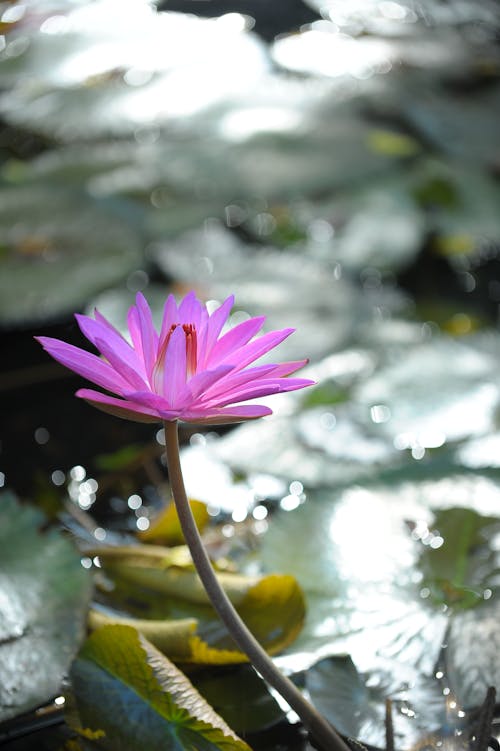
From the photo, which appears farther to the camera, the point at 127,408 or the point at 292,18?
the point at 292,18

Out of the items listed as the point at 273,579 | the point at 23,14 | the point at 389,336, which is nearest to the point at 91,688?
the point at 273,579

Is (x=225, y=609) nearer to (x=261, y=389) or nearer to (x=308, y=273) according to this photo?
(x=261, y=389)

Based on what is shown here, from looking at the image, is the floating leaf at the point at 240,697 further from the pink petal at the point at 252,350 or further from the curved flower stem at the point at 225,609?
the pink petal at the point at 252,350

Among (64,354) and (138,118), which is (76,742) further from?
(138,118)

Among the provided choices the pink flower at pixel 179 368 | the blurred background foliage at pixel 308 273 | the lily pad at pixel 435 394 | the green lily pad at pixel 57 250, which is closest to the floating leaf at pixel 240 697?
the blurred background foliage at pixel 308 273

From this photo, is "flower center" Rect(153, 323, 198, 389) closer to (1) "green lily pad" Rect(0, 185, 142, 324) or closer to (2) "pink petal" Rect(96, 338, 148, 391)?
(2) "pink petal" Rect(96, 338, 148, 391)

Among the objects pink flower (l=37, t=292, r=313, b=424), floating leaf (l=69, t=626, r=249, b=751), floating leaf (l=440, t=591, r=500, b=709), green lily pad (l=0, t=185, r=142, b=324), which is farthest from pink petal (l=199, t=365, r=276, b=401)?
green lily pad (l=0, t=185, r=142, b=324)

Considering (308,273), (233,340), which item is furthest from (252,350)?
(308,273)
